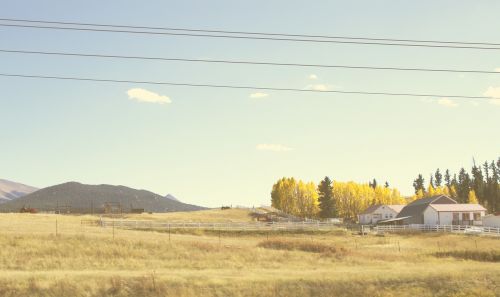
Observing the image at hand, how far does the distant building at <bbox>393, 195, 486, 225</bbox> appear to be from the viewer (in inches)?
3730

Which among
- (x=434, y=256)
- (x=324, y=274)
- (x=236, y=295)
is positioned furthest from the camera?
(x=434, y=256)

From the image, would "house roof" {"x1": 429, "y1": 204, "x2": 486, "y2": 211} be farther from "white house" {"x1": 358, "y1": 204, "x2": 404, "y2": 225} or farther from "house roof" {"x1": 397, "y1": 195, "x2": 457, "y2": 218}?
"white house" {"x1": 358, "y1": 204, "x2": 404, "y2": 225}

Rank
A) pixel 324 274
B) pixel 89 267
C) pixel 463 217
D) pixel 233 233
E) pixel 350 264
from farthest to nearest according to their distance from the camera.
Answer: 1. pixel 463 217
2. pixel 233 233
3. pixel 350 264
4. pixel 89 267
5. pixel 324 274

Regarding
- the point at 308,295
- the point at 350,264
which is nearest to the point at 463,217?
the point at 350,264

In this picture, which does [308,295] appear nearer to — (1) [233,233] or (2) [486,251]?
(2) [486,251]

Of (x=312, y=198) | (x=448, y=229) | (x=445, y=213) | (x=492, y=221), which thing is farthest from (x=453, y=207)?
(x=312, y=198)

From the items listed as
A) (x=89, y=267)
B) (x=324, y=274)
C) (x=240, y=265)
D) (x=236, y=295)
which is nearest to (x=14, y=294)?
(x=89, y=267)

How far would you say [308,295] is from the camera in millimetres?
30422

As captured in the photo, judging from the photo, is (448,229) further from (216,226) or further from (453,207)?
(216,226)

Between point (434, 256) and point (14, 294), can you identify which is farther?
point (434, 256)

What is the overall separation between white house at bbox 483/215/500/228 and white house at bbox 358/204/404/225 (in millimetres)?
29055

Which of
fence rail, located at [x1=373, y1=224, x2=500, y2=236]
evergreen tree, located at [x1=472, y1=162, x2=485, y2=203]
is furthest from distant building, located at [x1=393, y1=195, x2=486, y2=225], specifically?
evergreen tree, located at [x1=472, y1=162, x2=485, y2=203]

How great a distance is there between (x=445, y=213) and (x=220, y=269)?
68.9 meters

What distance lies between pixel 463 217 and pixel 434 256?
166 ft
